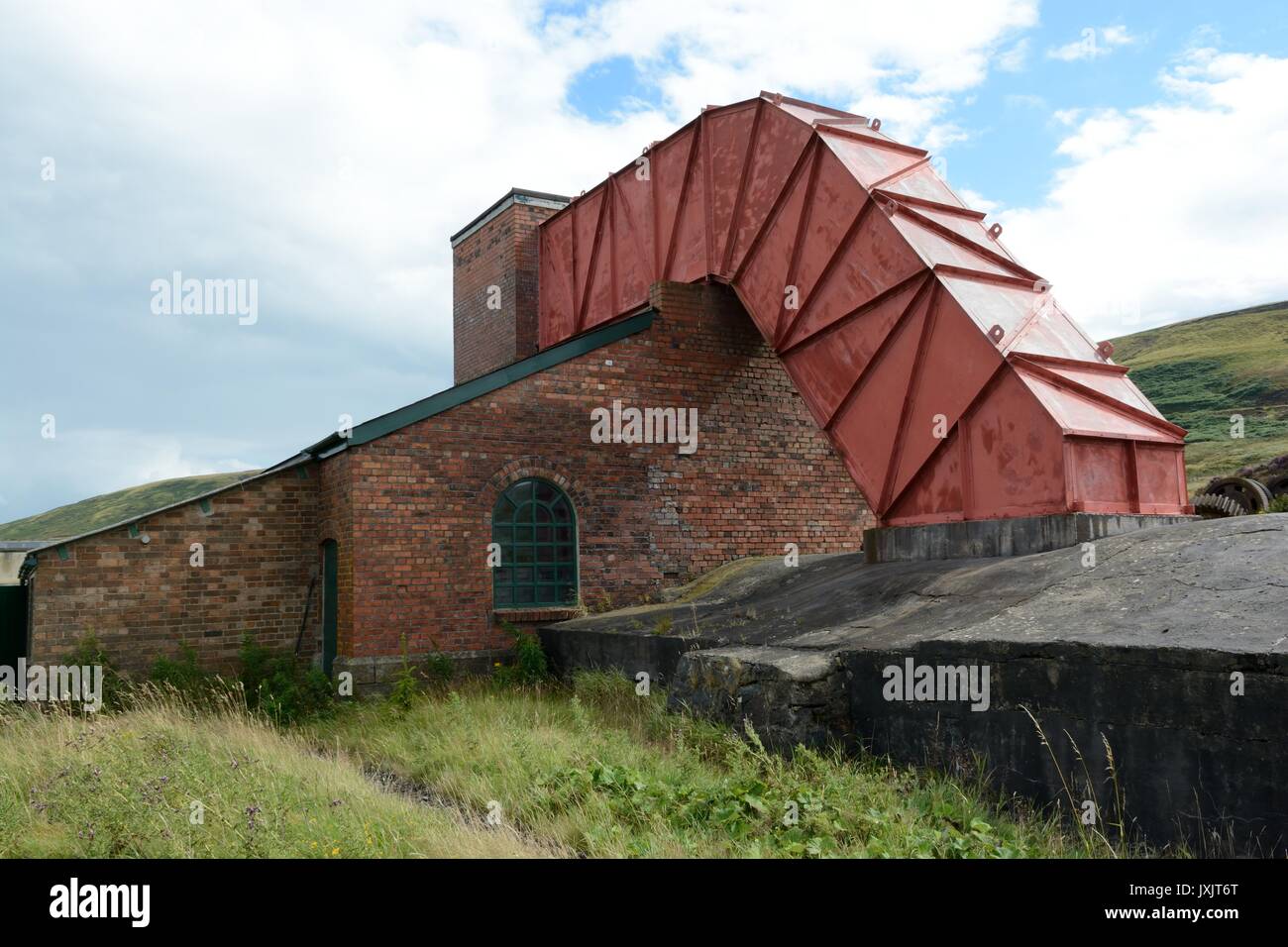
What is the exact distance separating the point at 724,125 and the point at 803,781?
9710 millimetres

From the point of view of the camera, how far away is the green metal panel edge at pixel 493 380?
11195 millimetres

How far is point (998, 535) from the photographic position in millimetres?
8938

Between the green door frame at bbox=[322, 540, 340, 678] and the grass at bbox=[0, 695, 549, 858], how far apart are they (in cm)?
411

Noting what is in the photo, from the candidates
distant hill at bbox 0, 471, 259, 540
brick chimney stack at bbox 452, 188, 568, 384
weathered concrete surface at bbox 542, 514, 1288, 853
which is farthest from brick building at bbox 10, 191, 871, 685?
distant hill at bbox 0, 471, 259, 540

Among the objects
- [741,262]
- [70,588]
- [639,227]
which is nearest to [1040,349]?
[741,262]

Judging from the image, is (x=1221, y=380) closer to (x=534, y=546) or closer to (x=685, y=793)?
(x=534, y=546)

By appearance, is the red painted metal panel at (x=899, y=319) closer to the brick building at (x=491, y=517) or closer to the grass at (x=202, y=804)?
the brick building at (x=491, y=517)

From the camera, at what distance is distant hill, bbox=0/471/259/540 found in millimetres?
71312

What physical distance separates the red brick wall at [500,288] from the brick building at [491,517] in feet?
15.4

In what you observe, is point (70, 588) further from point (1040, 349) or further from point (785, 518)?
point (1040, 349)

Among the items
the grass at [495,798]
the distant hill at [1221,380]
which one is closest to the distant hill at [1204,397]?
the distant hill at [1221,380]

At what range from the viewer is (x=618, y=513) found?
12680 mm

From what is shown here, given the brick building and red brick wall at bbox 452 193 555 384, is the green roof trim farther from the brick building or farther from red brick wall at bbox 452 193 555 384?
red brick wall at bbox 452 193 555 384

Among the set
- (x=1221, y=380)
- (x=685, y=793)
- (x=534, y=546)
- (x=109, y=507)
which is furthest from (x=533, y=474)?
(x=109, y=507)
